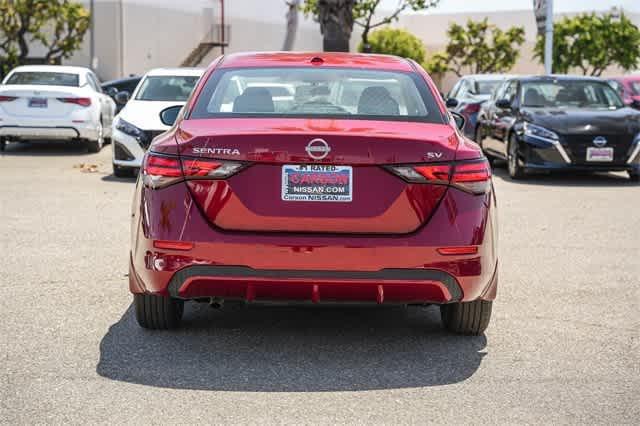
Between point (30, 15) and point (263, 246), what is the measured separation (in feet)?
135

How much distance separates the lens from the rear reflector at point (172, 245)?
5.64 meters

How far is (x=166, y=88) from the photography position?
1747 centimetres

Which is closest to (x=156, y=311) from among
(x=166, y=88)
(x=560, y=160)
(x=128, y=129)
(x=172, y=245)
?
(x=172, y=245)

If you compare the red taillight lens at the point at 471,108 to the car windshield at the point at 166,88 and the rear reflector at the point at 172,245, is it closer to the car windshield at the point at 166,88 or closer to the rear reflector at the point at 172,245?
the car windshield at the point at 166,88

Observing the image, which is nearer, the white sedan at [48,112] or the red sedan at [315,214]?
the red sedan at [315,214]

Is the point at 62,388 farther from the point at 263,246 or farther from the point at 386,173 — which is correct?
the point at 386,173

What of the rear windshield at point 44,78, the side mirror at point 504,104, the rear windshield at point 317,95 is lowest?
the rear windshield at point 44,78

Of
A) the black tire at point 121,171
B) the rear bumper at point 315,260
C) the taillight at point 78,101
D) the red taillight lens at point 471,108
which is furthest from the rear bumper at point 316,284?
the red taillight lens at point 471,108

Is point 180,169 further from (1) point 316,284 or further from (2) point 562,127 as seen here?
(2) point 562,127

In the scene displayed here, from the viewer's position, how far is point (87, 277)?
8.17m


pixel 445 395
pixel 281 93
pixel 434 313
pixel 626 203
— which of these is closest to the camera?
pixel 445 395

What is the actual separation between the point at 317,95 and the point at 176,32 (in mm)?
52588

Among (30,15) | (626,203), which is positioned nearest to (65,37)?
(30,15)

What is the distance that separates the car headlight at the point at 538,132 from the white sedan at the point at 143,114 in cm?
475
